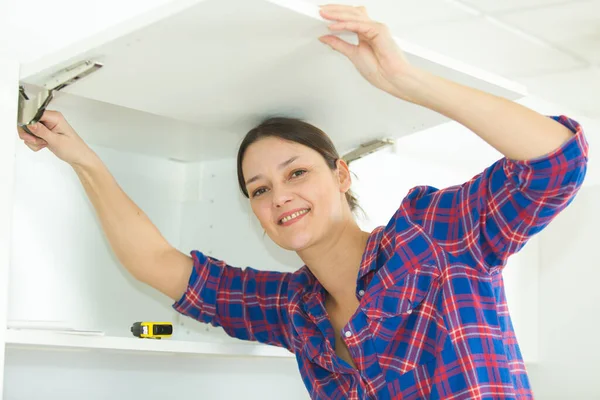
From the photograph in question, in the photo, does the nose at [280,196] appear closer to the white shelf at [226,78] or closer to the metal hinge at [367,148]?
the white shelf at [226,78]

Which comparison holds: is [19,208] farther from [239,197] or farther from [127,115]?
[239,197]

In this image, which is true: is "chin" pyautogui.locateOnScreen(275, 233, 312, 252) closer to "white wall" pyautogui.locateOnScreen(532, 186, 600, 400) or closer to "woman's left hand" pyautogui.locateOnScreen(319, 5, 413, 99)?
"woman's left hand" pyautogui.locateOnScreen(319, 5, 413, 99)

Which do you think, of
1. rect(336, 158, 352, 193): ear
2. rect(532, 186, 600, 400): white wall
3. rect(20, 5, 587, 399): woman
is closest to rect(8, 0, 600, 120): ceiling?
rect(532, 186, 600, 400): white wall

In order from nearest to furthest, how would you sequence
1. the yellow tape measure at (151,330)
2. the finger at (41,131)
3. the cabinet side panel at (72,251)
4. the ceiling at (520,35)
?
the finger at (41,131) → the yellow tape measure at (151,330) → the cabinet side panel at (72,251) → the ceiling at (520,35)

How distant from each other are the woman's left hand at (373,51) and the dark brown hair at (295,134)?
0.27 meters

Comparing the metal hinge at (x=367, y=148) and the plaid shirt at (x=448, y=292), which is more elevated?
the metal hinge at (x=367, y=148)

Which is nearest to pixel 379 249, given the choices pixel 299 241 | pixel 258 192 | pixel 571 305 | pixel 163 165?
pixel 299 241

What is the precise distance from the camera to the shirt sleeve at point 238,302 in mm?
1355

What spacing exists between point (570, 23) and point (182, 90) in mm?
1476

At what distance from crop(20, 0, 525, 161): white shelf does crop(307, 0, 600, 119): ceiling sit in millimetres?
766

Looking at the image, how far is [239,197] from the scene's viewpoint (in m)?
1.57

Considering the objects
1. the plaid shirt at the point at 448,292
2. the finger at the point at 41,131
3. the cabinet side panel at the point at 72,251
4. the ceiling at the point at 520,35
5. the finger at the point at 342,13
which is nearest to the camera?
the finger at the point at 342,13

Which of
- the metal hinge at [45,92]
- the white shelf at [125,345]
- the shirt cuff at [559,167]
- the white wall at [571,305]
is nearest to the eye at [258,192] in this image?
the white shelf at [125,345]

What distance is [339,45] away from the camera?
96 cm
